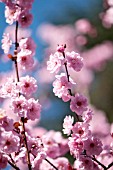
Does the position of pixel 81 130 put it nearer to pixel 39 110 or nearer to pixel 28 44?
pixel 39 110

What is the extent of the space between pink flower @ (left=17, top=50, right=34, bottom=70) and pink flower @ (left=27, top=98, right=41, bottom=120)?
0.17 meters

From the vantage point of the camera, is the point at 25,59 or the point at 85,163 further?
the point at 25,59

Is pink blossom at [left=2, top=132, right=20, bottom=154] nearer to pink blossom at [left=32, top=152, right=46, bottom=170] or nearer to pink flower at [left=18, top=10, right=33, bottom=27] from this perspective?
pink blossom at [left=32, top=152, right=46, bottom=170]

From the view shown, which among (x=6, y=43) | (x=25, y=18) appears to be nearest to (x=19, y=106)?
(x=6, y=43)

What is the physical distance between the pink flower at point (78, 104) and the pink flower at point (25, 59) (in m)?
0.26

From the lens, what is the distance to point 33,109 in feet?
6.65

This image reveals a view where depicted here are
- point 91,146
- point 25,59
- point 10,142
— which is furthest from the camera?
point 25,59

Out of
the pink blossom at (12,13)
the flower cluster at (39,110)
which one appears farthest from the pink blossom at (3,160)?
the pink blossom at (12,13)

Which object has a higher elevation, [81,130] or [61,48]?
[61,48]

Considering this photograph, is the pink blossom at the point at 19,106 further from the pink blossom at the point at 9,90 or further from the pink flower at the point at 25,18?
the pink flower at the point at 25,18

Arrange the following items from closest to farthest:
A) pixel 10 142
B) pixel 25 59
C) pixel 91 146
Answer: pixel 10 142
pixel 91 146
pixel 25 59

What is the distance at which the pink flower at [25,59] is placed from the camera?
2.07 metres

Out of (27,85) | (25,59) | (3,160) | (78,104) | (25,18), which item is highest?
(25,18)

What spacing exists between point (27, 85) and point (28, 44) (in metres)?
0.19
